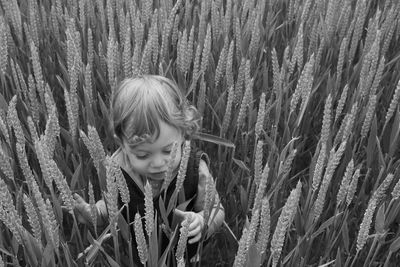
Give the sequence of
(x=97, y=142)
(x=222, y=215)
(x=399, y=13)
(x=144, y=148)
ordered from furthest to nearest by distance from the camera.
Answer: (x=399, y=13) → (x=222, y=215) → (x=144, y=148) → (x=97, y=142)

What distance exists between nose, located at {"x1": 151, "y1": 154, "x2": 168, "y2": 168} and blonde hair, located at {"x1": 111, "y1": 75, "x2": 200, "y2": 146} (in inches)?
1.6

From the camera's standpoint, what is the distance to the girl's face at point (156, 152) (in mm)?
884

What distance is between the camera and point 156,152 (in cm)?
90

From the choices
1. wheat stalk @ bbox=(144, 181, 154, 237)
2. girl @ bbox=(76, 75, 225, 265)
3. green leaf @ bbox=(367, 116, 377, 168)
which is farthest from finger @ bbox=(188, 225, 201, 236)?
green leaf @ bbox=(367, 116, 377, 168)

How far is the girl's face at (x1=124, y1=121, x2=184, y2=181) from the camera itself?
884 mm

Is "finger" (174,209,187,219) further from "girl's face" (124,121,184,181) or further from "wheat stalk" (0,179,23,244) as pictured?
"wheat stalk" (0,179,23,244)

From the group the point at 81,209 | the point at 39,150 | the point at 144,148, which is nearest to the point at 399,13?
the point at 144,148

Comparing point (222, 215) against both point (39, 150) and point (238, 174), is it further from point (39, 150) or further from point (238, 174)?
point (39, 150)

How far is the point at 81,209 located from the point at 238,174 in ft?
1.15

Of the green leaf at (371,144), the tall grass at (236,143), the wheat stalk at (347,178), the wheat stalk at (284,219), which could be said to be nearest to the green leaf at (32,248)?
the tall grass at (236,143)

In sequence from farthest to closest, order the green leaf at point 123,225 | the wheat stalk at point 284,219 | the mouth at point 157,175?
the mouth at point 157,175, the green leaf at point 123,225, the wheat stalk at point 284,219

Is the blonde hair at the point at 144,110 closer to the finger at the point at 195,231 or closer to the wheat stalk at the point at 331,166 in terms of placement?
the finger at the point at 195,231

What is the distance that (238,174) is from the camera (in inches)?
Answer: 43.3

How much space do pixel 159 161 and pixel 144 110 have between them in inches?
3.8
